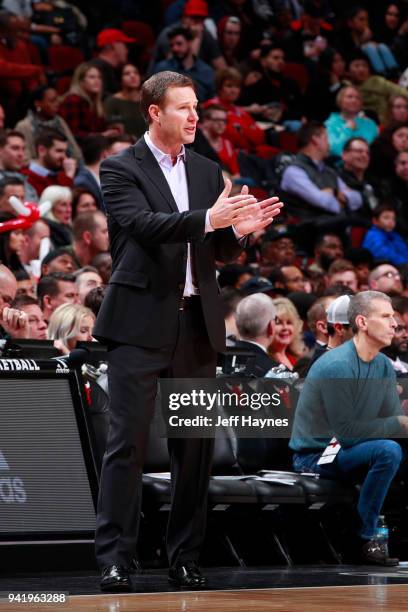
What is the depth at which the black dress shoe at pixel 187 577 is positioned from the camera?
4863 millimetres

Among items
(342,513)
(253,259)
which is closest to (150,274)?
(342,513)

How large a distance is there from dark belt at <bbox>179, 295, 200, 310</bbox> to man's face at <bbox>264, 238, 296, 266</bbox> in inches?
248

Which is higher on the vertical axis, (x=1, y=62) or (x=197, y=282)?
(x=1, y=62)

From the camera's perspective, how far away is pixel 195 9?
14703 mm

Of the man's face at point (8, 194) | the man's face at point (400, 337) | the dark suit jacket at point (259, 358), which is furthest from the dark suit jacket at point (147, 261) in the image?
the man's face at point (8, 194)

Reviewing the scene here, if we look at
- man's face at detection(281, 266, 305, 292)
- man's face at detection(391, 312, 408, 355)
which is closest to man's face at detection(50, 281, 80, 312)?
man's face at detection(391, 312, 408, 355)

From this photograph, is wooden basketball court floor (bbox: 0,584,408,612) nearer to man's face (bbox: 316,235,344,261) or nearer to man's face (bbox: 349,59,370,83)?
man's face (bbox: 316,235,344,261)

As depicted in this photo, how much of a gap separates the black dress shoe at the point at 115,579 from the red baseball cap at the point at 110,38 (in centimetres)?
994

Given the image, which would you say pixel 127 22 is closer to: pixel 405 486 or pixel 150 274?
pixel 405 486

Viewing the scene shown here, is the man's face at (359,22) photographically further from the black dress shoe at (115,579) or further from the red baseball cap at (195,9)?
the black dress shoe at (115,579)

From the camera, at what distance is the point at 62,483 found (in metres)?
5.23

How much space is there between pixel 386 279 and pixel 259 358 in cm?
303

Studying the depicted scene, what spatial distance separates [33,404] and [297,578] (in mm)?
1284

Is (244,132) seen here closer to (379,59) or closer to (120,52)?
(120,52)
